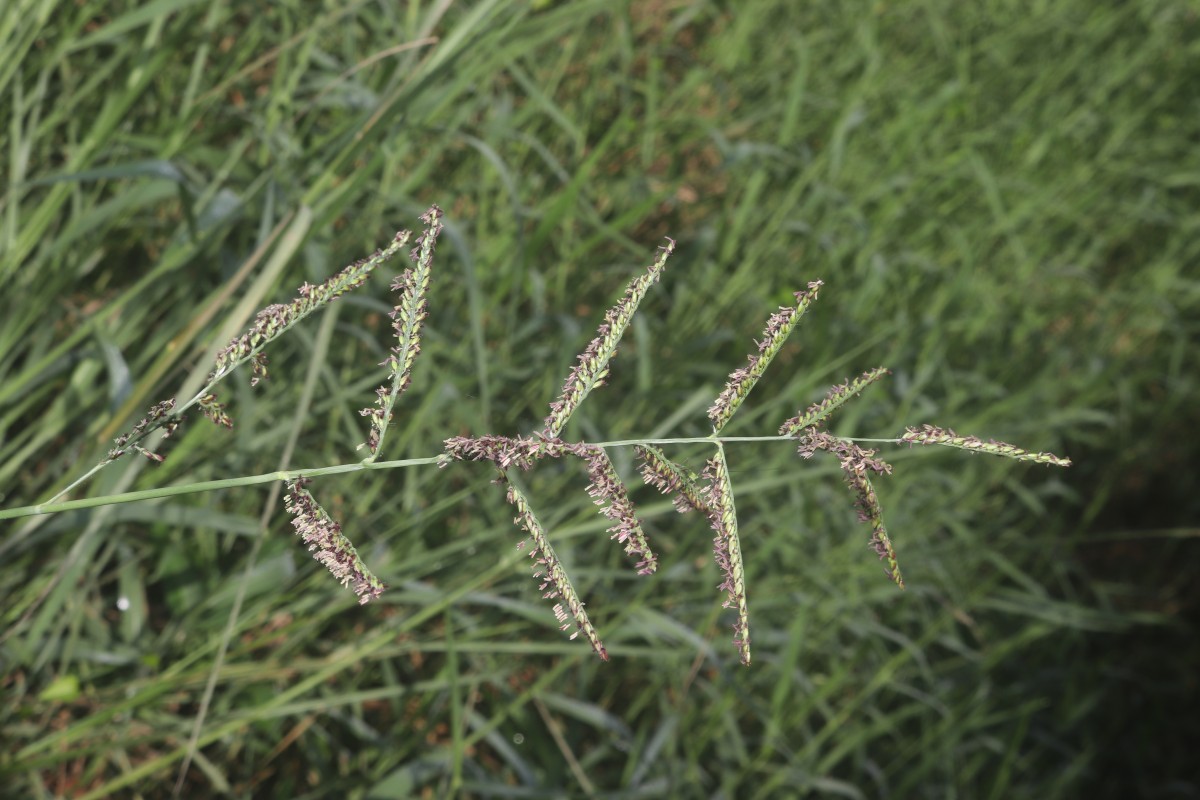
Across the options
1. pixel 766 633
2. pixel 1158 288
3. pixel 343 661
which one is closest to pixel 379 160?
pixel 343 661

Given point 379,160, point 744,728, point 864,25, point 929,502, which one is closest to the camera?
point 379,160

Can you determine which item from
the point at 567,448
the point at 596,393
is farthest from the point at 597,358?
the point at 596,393

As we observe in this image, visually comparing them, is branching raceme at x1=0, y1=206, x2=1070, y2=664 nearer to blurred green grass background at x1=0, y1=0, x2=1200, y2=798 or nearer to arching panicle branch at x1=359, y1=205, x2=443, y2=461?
arching panicle branch at x1=359, y1=205, x2=443, y2=461

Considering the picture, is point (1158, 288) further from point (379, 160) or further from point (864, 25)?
point (379, 160)

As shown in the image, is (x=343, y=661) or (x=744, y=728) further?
(x=744, y=728)

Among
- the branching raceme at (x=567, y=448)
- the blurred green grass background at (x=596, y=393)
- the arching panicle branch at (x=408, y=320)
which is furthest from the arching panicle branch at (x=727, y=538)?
the blurred green grass background at (x=596, y=393)
